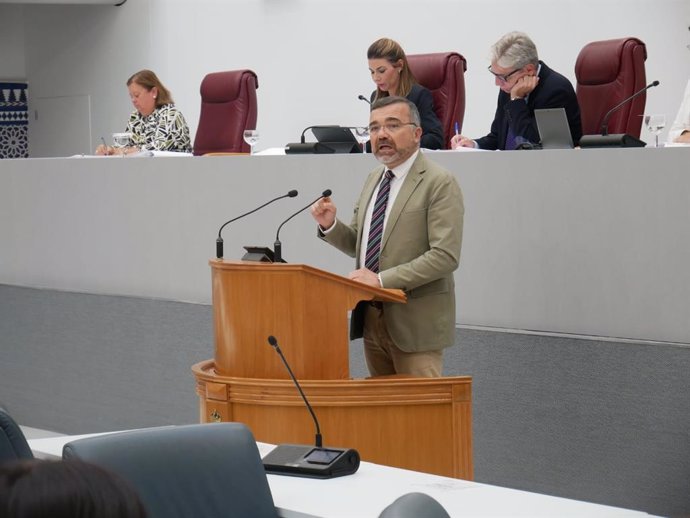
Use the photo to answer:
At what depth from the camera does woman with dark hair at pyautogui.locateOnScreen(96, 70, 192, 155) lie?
6152 millimetres

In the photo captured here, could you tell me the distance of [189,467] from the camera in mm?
1926

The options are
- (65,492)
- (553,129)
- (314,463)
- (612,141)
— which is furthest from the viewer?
(553,129)

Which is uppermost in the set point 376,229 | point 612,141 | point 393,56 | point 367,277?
point 393,56

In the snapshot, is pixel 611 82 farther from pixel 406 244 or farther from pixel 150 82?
pixel 150 82

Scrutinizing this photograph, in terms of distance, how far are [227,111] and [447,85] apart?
1.59 meters

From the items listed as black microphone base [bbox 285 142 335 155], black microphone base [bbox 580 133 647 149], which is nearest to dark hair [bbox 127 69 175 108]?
black microphone base [bbox 285 142 335 155]

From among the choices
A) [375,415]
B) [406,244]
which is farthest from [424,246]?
[375,415]

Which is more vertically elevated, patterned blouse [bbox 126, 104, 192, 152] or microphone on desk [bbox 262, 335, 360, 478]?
patterned blouse [bbox 126, 104, 192, 152]

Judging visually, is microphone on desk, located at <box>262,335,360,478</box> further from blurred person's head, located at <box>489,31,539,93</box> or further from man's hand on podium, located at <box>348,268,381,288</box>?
blurred person's head, located at <box>489,31,539,93</box>

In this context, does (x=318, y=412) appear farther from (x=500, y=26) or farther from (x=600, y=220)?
(x=500, y=26)

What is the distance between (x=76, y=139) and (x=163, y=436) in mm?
8804

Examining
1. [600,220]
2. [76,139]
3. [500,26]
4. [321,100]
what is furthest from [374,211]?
[76,139]

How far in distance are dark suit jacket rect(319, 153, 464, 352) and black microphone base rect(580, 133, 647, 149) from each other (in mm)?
792

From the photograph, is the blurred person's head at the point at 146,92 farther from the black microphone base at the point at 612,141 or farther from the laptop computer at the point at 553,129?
the black microphone base at the point at 612,141
